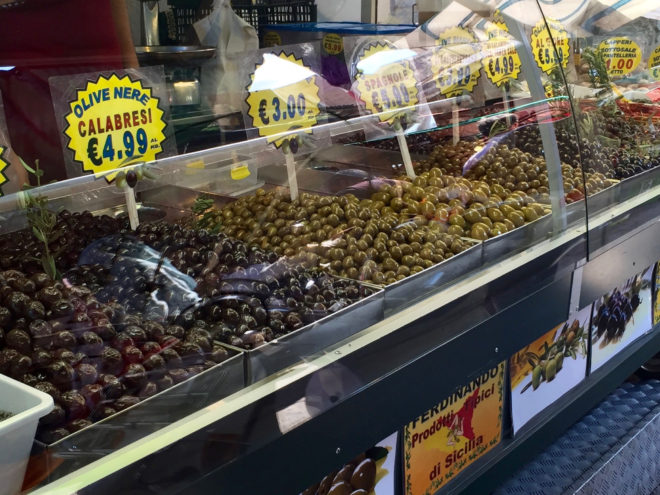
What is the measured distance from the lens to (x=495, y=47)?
2650mm

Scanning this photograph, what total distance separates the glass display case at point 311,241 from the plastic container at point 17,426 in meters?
0.06

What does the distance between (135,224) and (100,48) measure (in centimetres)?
67

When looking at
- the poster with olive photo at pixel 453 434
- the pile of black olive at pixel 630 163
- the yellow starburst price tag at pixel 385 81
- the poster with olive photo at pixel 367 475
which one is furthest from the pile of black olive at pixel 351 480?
the pile of black olive at pixel 630 163

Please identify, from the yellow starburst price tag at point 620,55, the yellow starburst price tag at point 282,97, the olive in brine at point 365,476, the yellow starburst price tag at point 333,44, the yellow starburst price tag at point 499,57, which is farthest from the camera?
the yellow starburst price tag at point 620,55

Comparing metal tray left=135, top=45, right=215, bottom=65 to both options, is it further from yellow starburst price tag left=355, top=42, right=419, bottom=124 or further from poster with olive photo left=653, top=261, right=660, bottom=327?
poster with olive photo left=653, top=261, right=660, bottom=327

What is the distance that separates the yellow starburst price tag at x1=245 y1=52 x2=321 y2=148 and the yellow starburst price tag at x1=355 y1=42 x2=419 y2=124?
23 centimetres

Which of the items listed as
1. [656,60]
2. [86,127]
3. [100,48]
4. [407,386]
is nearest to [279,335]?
[407,386]

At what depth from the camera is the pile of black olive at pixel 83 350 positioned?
1.25 meters

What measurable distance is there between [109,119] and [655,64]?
8.93 ft

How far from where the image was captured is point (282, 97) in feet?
6.67

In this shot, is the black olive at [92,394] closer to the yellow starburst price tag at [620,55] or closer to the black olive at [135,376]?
the black olive at [135,376]

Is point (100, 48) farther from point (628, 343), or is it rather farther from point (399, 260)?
point (628, 343)

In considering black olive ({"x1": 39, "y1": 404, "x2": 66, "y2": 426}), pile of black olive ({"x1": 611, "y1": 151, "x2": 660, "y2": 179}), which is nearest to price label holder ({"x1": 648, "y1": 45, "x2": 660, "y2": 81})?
pile of black olive ({"x1": 611, "y1": 151, "x2": 660, "y2": 179})

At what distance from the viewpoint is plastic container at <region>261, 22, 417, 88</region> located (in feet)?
7.43
